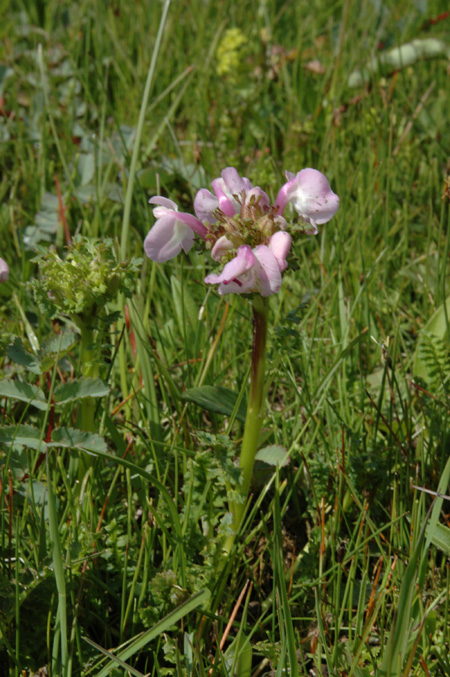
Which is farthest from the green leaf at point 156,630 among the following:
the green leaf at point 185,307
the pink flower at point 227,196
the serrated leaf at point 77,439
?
the green leaf at point 185,307

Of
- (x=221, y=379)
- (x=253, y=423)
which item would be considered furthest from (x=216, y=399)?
(x=221, y=379)

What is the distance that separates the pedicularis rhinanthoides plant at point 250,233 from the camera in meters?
1.13

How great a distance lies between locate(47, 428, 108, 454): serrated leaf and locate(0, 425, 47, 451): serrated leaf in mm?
32

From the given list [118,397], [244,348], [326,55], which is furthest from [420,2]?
[118,397]

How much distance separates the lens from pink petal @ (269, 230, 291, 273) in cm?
113

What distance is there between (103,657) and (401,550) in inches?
23.1

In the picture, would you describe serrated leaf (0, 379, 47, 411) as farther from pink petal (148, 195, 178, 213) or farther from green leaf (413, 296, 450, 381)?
green leaf (413, 296, 450, 381)

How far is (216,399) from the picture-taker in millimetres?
1469

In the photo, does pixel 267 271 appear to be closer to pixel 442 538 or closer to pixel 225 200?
pixel 225 200

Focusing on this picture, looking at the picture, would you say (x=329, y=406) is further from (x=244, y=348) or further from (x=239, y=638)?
(x=239, y=638)

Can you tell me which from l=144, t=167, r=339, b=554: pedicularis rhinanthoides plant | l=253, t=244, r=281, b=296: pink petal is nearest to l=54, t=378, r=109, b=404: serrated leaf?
l=144, t=167, r=339, b=554: pedicularis rhinanthoides plant

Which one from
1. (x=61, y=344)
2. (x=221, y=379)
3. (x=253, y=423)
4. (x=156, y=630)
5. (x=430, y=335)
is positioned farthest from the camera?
(x=221, y=379)

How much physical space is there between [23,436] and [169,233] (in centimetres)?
51

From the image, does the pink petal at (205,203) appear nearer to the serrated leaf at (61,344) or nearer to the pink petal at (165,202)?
the pink petal at (165,202)
